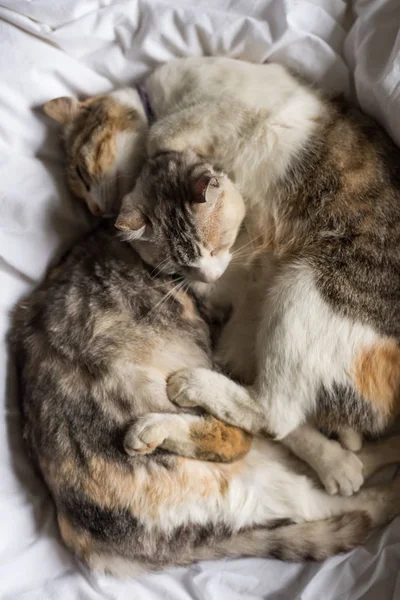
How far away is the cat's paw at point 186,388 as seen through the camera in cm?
153

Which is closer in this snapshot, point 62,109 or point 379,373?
point 379,373

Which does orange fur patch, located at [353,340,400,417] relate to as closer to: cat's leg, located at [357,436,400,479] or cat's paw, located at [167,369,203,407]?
cat's leg, located at [357,436,400,479]

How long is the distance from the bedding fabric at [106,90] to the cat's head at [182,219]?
0.37 m

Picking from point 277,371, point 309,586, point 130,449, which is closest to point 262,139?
point 277,371

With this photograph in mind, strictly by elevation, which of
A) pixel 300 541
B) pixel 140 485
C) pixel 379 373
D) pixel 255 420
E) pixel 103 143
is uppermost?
pixel 103 143

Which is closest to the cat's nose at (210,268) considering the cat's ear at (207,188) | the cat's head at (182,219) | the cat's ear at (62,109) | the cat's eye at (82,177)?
the cat's head at (182,219)

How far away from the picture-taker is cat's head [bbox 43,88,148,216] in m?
1.74

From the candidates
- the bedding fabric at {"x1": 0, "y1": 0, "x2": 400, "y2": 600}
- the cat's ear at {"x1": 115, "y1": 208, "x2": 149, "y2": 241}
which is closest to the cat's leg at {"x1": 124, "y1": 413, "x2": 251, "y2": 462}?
the bedding fabric at {"x1": 0, "y1": 0, "x2": 400, "y2": 600}

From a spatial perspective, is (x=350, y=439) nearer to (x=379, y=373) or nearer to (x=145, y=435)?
(x=379, y=373)

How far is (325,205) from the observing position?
1.53 m

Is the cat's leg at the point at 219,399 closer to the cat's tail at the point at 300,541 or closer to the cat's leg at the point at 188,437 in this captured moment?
the cat's leg at the point at 188,437

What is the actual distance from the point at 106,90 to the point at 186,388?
1.06m

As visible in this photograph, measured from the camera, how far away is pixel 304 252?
1.54 metres

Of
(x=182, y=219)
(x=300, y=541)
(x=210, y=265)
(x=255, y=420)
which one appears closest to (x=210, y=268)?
(x=210, y=265)
